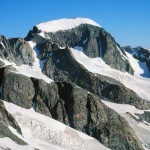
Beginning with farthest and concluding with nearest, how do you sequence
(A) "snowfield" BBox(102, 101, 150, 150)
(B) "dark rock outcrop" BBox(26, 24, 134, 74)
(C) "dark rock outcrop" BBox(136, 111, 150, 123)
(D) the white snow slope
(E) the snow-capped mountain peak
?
1. (E) the snow-capped mountain peak
2. (B) "dark rock outcrop" BBox(26, 24, 134, 74)
3. (C) "dark rock outcrop" BBox(136, 111, 150, 123)
4. (A) "snowfield" BBox(102, 101, 150, 150)
5. (D) the white snow slope

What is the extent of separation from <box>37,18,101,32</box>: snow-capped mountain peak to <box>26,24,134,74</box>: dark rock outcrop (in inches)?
120

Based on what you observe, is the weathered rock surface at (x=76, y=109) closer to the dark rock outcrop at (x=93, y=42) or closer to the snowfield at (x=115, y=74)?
the snowfield at (x=115, y=74)

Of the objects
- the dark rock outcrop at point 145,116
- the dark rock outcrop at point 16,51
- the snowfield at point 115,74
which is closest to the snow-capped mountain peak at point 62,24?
the snowfield at point 115,74

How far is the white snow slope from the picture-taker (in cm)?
8238

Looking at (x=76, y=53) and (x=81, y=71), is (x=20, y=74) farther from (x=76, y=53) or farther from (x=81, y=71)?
(x=76, y=53)

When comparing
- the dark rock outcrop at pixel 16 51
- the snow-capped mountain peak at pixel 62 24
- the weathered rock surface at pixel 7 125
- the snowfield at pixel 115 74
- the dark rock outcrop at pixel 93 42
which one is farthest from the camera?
the snow-capped mountain peak at pixel 62 24

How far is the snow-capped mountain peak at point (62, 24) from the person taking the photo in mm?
178375

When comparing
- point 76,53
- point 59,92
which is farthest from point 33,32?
point 59,92

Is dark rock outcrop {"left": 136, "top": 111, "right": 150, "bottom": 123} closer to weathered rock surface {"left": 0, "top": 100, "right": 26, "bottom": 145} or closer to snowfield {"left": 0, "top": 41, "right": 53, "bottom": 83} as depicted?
snowfield {"left": 0, "top": 41, "right": 53, "bottom": 83}

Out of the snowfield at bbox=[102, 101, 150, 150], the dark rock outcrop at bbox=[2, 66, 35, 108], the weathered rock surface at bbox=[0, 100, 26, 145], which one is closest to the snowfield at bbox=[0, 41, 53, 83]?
the dark rock outcrop at bbox=[2, 66, 35, 108]

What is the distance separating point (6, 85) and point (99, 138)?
85.1 ft

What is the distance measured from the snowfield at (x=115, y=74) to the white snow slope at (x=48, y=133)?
5307cm

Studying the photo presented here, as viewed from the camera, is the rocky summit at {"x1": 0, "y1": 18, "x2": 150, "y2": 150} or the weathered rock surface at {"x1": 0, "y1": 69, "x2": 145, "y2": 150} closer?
the rocky summit at {"x1": 0, "y1": 18, "x2": 150, "y2": 150}

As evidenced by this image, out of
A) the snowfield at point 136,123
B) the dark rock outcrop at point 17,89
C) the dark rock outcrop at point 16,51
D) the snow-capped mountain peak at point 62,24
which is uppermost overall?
the snow-capped mountain peak at point 62,24
